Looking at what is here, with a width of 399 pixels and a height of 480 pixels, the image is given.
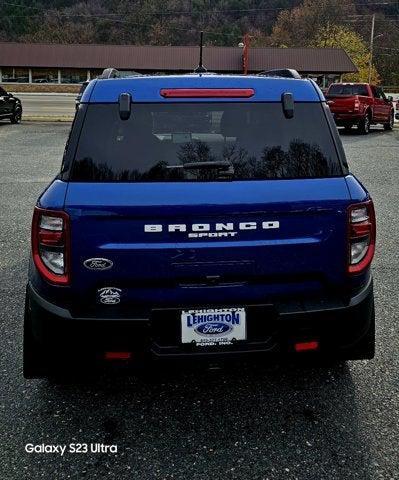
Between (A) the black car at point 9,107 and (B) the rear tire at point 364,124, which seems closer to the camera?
(B) the rear tire at point 364,124

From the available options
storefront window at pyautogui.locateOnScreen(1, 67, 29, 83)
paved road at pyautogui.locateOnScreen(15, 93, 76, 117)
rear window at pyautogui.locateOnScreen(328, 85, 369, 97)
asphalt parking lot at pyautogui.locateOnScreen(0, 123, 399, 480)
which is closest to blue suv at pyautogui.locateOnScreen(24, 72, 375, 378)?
asphalt parking lot at pyautogui.locateOnScreen(0, 123, 399, 480)

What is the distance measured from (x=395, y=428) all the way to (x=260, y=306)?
1.05 m

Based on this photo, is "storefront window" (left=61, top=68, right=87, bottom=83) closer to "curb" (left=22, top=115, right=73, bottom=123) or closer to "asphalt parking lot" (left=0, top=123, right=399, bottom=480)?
"curb" (left=22, top=115, right=73, bottom=123)

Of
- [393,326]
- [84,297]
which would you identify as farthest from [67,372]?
[393,326]

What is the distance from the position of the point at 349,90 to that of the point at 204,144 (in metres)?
20.9

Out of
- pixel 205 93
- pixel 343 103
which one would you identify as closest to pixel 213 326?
pixel 205 93

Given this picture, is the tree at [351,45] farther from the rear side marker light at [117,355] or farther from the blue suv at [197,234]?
the rear side marker light at [117,355]

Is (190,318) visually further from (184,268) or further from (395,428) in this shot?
(395,428)

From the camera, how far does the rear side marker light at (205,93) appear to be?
9.52 feet

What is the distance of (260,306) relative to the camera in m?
2.75

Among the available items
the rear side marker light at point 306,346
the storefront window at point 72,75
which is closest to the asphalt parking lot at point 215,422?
the rear side marker light at point 306,346

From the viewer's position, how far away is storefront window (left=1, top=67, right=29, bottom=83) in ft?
218

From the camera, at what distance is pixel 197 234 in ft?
8.69

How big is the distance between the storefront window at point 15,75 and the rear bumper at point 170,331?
70.2 m
